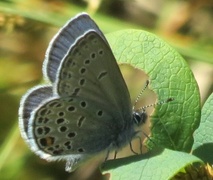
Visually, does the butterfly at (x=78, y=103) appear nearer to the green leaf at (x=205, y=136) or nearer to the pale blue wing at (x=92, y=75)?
the pale blue wing at (x=92, y=75)

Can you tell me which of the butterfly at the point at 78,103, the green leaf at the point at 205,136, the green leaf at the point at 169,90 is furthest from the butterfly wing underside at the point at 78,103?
the green leaf at the point at 205,136

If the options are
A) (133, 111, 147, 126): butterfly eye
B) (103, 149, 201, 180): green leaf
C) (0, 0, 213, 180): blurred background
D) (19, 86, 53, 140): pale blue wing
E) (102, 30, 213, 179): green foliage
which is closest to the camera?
(103, 149, 201, 180): green leaf

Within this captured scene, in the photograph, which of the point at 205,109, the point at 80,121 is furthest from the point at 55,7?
the point at 205,109

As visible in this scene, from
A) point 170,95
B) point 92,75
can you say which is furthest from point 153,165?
point 92,75

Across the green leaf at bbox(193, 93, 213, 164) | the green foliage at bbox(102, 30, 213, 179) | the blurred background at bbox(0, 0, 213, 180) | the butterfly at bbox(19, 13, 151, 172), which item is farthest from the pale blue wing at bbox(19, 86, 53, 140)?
the blurred background at bbox(0, 0, 213, 180)

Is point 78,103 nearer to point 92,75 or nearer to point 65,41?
point 92,75

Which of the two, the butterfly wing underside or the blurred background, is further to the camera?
the blurred background

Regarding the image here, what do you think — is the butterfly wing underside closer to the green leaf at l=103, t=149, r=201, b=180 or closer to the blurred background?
the green leaf at l=103, t=149, r=201, b=180

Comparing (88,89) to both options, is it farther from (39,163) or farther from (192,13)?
(192,13)
